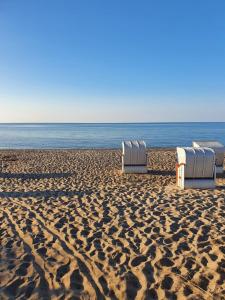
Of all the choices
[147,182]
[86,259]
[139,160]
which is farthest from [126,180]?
[86,259]

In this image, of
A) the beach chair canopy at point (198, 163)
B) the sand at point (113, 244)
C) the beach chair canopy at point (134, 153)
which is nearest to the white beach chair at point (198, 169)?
the beach chair canopy at point (198, 163)

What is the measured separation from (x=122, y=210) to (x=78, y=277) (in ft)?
11.4

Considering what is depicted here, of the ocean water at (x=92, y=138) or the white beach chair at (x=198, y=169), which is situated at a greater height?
the white beach chair at (x=198, y=169)

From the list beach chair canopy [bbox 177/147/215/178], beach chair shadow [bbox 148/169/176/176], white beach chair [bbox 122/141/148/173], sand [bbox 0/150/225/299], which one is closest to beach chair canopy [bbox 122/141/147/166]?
white beach chair [bbox 122/141/148/173]

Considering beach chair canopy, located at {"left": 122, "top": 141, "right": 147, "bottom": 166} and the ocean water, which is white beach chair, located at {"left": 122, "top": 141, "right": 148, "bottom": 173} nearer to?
beach chair canopy, located at {"left": 122, "top": 141, "right": 147, "bottom": 166}

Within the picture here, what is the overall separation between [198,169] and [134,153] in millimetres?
4245

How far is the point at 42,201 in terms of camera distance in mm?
9414

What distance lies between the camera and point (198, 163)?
1051 cm

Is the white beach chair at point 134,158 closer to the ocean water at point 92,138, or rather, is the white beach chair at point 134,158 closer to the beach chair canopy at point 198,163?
the beach chair canopy at point 198,163

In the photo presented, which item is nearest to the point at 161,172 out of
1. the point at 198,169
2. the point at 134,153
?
the point at 134,153

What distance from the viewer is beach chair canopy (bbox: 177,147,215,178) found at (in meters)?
10.4

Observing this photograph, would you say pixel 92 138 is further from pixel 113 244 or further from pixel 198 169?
pixel 113 244

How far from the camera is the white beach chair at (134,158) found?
14.3 m

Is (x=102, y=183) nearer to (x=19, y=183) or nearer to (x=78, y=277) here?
(x=19, y=183)
